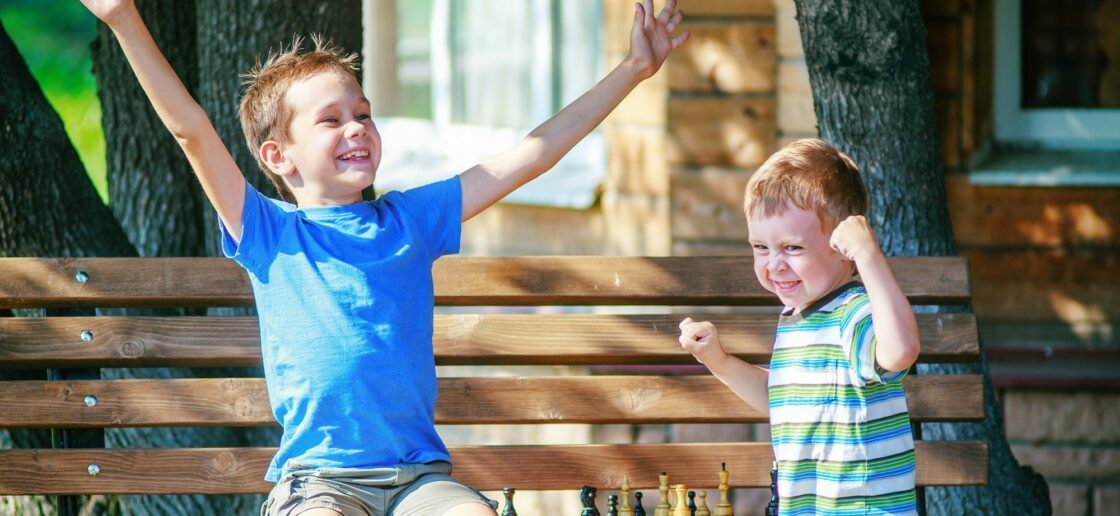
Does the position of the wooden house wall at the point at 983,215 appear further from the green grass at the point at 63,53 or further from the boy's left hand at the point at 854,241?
the green grass at the point at 63,53

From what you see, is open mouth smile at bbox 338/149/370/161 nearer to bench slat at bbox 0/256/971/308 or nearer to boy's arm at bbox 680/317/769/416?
bench slat at bbox 0/256/971/308

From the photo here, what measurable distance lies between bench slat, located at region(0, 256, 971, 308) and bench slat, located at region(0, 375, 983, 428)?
22 cm

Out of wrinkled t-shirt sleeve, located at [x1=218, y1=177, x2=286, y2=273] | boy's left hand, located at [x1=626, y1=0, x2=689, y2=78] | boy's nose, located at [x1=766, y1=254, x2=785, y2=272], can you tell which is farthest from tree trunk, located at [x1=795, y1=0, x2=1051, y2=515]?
wrinkled t-shirt sleeve, located at [x1=218, y1=177, x2=286, y2=273]

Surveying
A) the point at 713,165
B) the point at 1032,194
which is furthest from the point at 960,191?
the point at 713,165

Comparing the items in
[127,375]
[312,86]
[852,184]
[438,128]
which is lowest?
[127,375]

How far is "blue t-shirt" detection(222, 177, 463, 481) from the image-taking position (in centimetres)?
331

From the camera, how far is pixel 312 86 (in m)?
3.46

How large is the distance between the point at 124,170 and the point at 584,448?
196 centimetres

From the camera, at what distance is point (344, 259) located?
3.38 m

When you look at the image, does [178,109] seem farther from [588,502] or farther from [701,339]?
[588,502]

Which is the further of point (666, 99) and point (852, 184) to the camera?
point (666, 99)

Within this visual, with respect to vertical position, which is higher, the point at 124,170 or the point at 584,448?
the point at 124,170

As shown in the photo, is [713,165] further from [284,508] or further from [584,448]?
[284,508]

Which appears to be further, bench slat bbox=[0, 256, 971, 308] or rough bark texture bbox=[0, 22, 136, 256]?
rough bark texture bbox=[0, 22, 136, 256]
